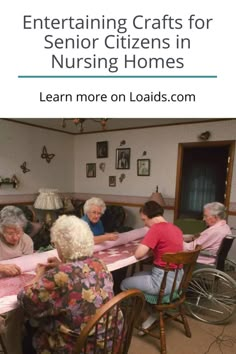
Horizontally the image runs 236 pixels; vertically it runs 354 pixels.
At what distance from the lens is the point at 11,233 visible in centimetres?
170

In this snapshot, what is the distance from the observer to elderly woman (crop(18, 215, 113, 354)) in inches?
38.4

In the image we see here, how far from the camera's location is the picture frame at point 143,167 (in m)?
4.35

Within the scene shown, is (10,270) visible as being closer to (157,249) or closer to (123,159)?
(157,249)

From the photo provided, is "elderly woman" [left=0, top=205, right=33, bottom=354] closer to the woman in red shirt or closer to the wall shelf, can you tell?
the woman in red shirt

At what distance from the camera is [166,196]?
417 cm

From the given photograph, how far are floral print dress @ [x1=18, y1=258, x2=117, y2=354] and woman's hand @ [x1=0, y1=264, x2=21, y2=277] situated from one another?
31 cm

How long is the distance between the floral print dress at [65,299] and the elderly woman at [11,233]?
75cm

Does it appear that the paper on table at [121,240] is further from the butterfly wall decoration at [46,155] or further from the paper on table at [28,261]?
the butterfly wall decoration at [46,155]

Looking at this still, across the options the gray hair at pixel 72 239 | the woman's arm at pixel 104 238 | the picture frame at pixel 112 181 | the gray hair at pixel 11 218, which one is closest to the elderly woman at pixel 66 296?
the gray hair at pixel 72 239
